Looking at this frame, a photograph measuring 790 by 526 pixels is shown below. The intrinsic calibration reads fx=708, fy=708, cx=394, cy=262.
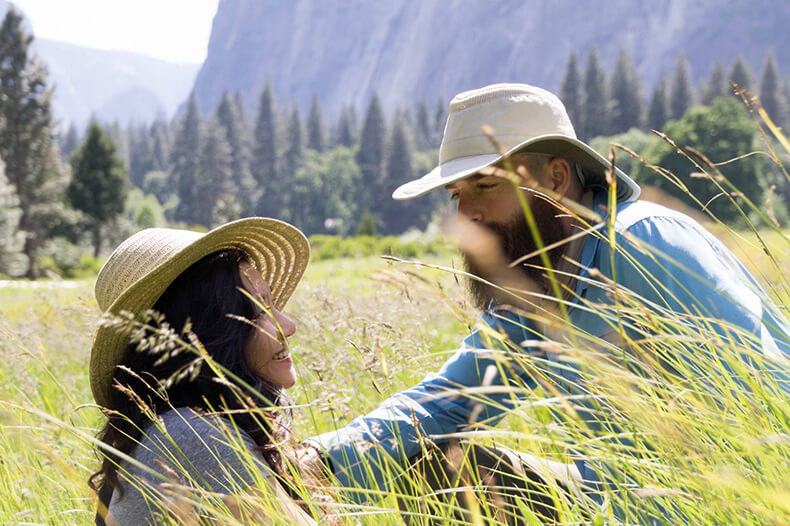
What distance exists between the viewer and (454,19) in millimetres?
176750

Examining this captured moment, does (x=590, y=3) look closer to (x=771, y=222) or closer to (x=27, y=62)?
(x=27, y=62)

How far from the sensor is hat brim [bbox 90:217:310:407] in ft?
6.43

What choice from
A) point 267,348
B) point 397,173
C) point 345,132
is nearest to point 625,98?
point 397,173

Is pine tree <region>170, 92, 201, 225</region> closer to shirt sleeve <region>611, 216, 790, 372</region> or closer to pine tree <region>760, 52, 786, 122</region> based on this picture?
pine tree <region>760, 52, 786, 122</region>

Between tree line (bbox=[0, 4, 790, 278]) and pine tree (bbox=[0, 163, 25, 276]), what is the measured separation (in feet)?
0.21

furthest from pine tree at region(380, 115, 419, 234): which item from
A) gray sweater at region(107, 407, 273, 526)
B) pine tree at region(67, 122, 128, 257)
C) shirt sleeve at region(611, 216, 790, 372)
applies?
gray sweater at region(107, 407, 273, 526)

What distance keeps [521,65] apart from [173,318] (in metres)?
169

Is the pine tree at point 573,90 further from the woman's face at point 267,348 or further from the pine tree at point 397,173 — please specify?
the woman's face at point 267,348

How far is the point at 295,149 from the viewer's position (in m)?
95.6

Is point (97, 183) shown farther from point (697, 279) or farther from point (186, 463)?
point (697, 279)

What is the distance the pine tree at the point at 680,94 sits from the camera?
74.2m

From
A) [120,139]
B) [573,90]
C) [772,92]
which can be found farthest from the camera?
[120,139]

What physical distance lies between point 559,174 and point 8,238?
34305 millimetres

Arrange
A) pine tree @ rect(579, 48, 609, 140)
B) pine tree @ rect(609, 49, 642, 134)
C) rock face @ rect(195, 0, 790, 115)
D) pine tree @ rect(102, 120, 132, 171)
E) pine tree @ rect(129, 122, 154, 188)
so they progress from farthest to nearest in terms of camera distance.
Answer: rock face @ rect(195, 0, 790, 115)
pine tree @ rect(102, 120, 132, 171)
pine tree @ rect(129, 122, 154, 188)
pine tree @ rect(609, 49, 642, 134)
pine tree @ rect(579, 48, 609, 140)
